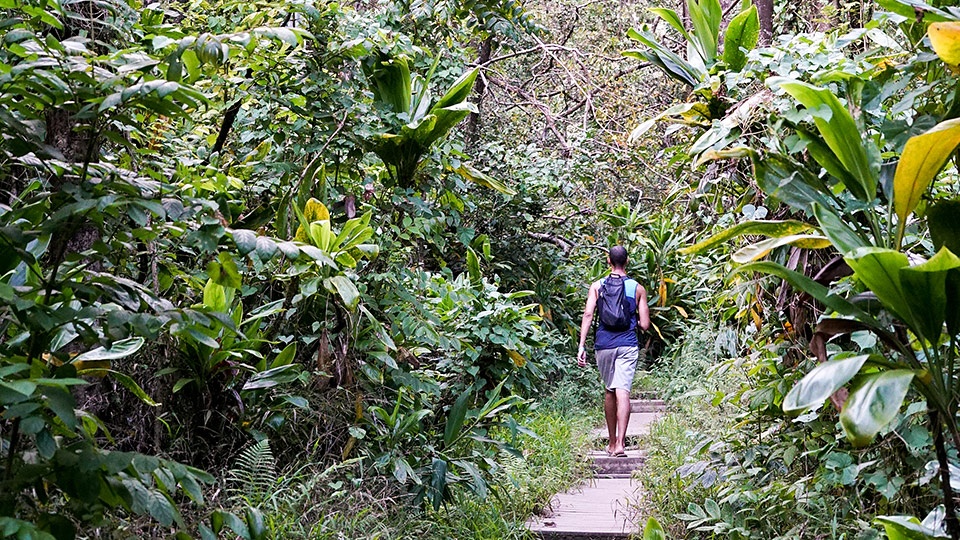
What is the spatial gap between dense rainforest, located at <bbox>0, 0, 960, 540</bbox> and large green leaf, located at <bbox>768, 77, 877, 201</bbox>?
2 centimetres

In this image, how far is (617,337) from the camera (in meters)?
6.80

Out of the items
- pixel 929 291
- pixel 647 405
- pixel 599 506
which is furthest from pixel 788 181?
pixel 647 405

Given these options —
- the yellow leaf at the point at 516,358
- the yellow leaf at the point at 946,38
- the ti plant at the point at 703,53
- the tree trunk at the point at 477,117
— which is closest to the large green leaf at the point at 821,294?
the yellow leaf at the point at 946,38

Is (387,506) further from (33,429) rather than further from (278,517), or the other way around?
(33,429)

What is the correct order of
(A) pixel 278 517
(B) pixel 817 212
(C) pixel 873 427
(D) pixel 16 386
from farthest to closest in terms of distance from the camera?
(A) pixel 278 517 → (B) pixel 817 212 → (C) pixel 873 427 → (D) pixel 16 386

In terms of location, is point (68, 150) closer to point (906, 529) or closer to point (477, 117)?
point (906, 529)

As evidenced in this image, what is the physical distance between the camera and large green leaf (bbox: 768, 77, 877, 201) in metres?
2.69

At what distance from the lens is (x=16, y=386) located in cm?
172

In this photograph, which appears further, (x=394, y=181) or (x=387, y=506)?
(x=394, y=181)

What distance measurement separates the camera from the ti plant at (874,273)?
2244 millimetres

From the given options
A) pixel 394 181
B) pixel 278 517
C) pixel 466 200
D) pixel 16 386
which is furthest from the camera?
pixel 466 200

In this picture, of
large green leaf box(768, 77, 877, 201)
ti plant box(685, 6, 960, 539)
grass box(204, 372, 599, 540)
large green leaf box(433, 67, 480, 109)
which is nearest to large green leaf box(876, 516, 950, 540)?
ti plant box(685, 6, 960, 539)

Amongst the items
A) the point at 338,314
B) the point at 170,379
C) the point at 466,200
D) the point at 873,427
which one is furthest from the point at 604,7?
the point at 873,427

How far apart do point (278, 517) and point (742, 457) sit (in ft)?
7.14
